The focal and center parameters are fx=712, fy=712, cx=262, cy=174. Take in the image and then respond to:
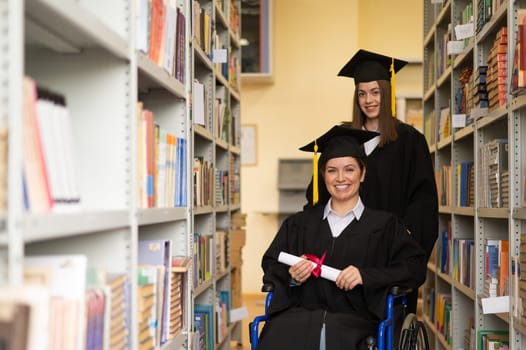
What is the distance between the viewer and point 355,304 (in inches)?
113

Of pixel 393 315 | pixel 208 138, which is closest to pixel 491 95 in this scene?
pixel 393 315

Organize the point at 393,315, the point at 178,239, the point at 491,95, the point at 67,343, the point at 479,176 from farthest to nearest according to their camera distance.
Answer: the point at 479,176 < the point at 491,95 < the point at 393,315 < the point at 178,239 < the point at 67,343

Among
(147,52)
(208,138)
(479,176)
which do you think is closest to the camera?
(147,52)

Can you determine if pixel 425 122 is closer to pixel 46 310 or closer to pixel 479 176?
pixel 479 176

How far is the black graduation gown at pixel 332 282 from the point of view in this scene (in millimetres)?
2719

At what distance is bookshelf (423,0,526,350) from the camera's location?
285 centimetres

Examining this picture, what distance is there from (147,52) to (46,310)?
106cm

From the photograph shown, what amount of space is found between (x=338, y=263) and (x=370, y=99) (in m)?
0.90

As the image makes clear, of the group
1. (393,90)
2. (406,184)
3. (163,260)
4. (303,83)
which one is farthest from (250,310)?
(163,260)

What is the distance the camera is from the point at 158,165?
2244 mm

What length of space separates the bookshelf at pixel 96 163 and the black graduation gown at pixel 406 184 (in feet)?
3.74

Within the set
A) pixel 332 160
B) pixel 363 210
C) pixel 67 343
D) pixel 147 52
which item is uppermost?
pixel 147 52

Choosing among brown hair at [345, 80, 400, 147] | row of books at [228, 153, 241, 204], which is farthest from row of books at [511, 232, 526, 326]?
row of books at [228, 153, 241, 204]

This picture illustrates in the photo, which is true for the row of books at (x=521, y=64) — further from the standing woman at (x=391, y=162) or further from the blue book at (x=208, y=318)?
the blue book at (x=208, y=318)
